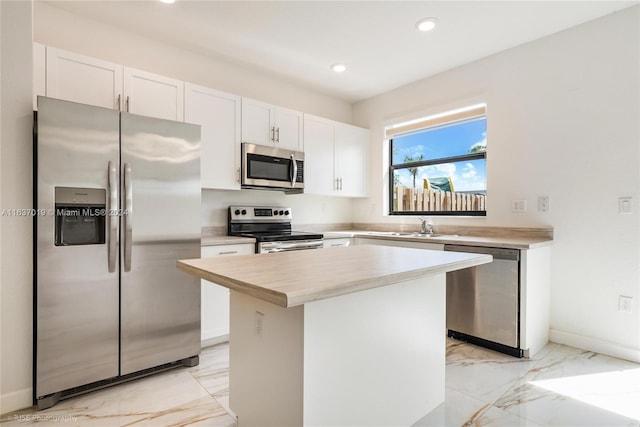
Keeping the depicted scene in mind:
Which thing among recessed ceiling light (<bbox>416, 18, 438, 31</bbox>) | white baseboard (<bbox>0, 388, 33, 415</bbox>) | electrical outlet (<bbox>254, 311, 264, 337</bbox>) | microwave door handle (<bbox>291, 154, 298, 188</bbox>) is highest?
recessed ceiling light (<bbox>416, 18, 438, 31</bbox>)

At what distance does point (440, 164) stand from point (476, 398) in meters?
2.48

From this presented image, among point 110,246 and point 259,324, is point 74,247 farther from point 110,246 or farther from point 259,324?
point 259,324

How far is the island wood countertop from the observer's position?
3.23ft

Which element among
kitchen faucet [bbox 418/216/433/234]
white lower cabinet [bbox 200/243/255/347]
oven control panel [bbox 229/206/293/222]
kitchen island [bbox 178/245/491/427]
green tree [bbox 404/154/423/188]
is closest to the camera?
kitchen island [bbox 178/245/491/427]

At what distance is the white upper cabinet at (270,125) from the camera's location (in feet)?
10.5

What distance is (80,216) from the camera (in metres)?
1.98

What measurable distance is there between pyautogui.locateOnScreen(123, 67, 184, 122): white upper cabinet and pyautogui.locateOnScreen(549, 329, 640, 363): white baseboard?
3628mm

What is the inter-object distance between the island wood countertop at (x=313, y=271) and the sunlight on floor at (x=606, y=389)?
112 cm

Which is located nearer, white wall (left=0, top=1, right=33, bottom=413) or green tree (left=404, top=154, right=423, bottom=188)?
white wall (left=0, top=1, right=33, bottom=413)

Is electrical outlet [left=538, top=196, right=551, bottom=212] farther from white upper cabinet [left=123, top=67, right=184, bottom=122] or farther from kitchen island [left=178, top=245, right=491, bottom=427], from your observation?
white upper cabinet [left=123, top=67, right=184, bottom=122]

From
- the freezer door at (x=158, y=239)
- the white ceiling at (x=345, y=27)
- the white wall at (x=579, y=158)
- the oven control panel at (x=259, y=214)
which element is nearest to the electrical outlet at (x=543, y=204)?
the white wall at (x=579, y=158)

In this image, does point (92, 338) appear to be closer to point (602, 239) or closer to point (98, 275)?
point (98, 275)

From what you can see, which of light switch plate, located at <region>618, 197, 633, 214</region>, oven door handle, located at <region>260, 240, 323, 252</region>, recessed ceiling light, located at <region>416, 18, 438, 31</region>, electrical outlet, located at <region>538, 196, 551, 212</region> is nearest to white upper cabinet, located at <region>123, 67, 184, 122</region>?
oven door handle, located at <region>260, 240, 323, 252</region>

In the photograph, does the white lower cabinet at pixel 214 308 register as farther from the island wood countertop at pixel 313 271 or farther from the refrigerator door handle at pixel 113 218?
the island wood countertop at pixel 313 271
